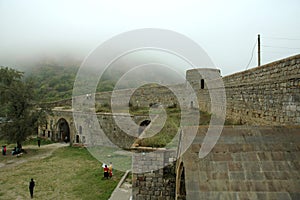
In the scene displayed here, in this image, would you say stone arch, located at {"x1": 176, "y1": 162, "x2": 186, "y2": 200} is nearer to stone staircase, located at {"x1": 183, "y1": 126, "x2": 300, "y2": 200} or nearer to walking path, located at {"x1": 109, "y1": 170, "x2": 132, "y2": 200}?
stone staircase, located at {"x1": 183, "y1": 126, "x2": 300, "y2": 200}

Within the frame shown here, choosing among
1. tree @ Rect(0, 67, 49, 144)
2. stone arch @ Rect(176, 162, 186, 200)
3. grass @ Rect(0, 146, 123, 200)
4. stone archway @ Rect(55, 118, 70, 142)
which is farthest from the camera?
stone archway @ Rect(55, 118, 70, 142)

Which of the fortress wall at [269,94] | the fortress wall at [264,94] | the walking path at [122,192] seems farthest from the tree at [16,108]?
the fortress wall at [269,94]

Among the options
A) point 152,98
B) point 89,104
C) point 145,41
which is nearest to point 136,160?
point 145,41

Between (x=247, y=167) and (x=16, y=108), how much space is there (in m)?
19.7

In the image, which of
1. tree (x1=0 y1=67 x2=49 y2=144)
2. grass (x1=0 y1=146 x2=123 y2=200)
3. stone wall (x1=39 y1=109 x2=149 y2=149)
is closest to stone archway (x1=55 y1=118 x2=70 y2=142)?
stone wall (x1=39 y1=109 x2=149 y2=149)

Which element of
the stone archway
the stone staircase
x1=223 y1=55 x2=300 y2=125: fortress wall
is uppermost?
x1=223 y1=55 x2=300 y2=125: fortress wall

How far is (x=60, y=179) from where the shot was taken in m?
11.1

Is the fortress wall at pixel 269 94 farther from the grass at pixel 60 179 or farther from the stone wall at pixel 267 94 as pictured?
the grass at pixel 60 179

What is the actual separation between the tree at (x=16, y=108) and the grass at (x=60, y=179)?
384cm

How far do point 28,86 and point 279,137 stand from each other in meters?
19.7

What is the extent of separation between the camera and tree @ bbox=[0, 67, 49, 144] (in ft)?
57.7

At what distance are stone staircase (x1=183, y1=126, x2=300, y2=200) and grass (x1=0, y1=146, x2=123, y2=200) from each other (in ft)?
22.2

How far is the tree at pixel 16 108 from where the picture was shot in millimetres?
17578

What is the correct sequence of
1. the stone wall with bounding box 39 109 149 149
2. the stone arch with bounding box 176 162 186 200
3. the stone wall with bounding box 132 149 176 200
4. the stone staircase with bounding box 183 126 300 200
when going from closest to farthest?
the stone staircase with bounding box 183 126 300 200 < the stone arch with bounding box 176 162 186 200 < the stone wall with bounding box 132 149 176 200 < the stone wall with bounding box 39 109 149 149
